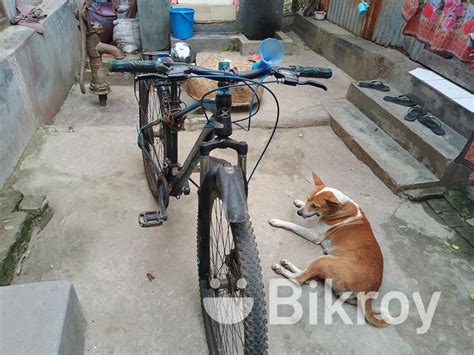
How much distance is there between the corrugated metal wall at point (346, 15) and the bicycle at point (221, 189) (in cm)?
436

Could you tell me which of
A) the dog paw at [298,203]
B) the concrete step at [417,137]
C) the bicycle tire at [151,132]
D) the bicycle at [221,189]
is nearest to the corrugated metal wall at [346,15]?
the concrete step at [417,137]

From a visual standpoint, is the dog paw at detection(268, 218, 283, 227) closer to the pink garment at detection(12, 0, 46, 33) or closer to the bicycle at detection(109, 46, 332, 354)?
the bicycle at detection(109, 46, 332, 354)

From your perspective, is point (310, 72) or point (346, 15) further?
→ point (346, 15)

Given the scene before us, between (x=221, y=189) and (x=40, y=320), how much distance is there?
3.55ft

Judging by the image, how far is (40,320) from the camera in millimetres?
1681

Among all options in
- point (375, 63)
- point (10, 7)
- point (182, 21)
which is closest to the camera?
point (10, 7)

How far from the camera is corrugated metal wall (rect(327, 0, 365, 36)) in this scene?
18.5 ft

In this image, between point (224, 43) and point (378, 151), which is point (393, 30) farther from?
point (224, 43)

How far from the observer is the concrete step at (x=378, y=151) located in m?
3.34

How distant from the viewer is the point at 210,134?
6.00 ft

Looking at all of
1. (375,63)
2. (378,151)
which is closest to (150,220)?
(378,151)

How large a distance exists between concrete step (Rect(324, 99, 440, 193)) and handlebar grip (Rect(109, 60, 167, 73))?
2.55m

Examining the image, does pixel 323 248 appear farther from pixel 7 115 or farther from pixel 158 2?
pixel 158 2

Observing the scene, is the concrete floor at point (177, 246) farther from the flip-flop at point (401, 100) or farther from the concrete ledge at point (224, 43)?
the concrete ledge at point (224, 43)
